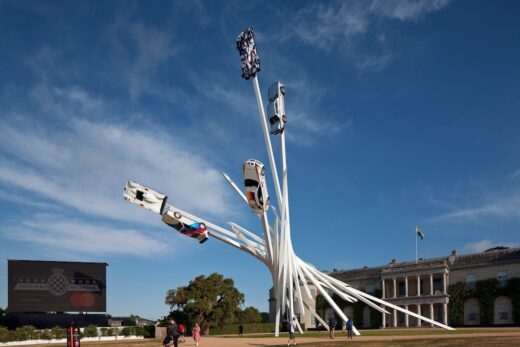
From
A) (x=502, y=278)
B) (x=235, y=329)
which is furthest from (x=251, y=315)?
(x=502, y=278)

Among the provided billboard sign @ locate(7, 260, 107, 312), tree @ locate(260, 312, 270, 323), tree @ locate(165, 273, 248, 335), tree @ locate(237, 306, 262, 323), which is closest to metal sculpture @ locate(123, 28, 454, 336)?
tree @ locate(165, 273, 248, 335)

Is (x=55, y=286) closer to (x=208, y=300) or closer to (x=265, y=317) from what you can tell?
(x=208, y=300)

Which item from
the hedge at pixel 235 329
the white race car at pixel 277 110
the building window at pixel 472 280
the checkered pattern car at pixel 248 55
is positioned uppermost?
the checkered pattern car at pixel 248 55

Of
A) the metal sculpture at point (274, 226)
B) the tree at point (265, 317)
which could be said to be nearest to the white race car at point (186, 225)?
the metal sculpture at point (274, 226)

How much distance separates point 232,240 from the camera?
42219mm

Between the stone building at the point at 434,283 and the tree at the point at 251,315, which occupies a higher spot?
the stone building at the point at 434,283

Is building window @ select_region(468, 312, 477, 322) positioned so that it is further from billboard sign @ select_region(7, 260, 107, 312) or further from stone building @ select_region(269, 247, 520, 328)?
billboard sign @ select_region(7, 260, 107, 312)

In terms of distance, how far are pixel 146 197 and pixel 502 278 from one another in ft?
136

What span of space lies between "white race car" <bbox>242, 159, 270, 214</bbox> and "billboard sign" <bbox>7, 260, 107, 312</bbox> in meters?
37.5

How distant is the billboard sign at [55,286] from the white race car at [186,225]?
3018 cm

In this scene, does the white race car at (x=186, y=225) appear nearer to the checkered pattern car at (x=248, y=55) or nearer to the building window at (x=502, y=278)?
the checkered pattern car at (x=248, y=55)

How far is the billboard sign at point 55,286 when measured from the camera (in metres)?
63.1

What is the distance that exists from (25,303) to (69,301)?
475 cm

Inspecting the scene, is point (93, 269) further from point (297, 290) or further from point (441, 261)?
point (441, 261)
